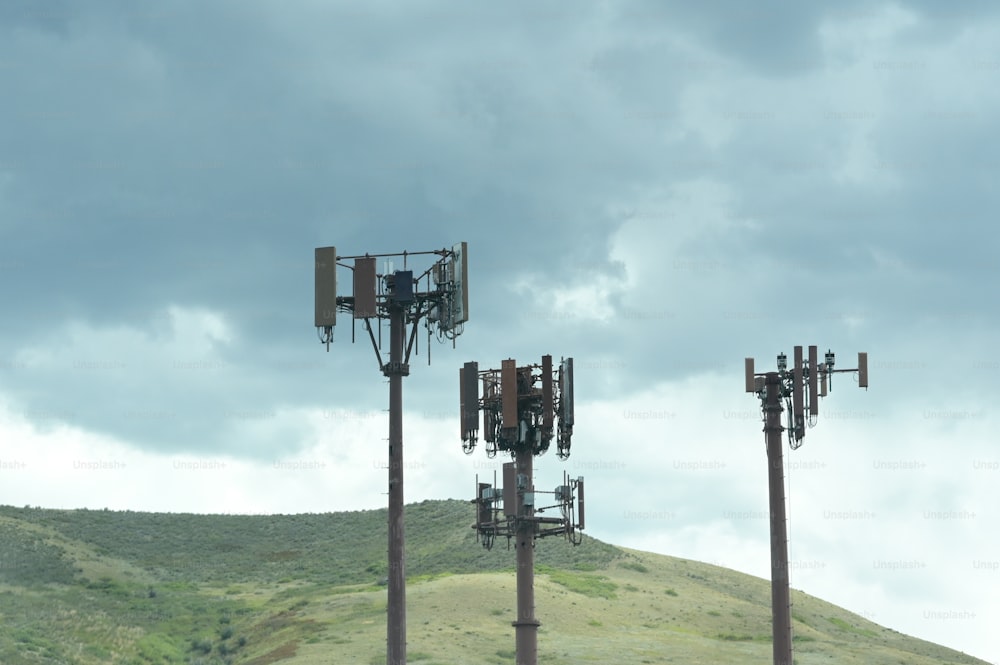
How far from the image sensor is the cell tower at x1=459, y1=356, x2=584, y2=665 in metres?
57.4

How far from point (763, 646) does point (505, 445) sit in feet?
140

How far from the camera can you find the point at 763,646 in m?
96.3

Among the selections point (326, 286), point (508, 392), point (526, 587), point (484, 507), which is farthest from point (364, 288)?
point (526, 587)

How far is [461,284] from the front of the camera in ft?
175

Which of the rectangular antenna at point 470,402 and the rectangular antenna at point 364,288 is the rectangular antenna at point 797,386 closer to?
the rectangular antenna at point 470,402

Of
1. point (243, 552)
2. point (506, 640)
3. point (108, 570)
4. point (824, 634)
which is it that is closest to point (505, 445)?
point (506, 640)

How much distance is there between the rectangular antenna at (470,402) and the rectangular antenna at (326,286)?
9546 mm

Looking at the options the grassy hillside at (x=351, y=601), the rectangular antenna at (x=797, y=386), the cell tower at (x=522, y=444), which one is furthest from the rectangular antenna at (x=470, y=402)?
the grassy hillside at (x=351, y=601)

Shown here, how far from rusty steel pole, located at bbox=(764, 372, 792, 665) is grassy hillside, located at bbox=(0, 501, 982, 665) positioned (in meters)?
23.2

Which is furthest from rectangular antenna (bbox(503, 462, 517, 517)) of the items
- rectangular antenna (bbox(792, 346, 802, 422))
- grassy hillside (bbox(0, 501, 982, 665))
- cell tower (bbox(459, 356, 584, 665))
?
grassy hillside (bbox(0, 501, 982, 665))

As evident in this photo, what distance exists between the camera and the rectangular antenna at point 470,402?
6016cm

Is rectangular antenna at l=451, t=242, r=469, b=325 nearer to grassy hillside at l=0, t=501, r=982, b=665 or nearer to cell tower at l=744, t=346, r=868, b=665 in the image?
cell tower at l=744, t=346, r=868, b=665

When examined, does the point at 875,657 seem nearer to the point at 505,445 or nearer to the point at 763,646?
the point at 763,646

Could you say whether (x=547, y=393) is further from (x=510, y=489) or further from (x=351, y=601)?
(x=351, y=601)
